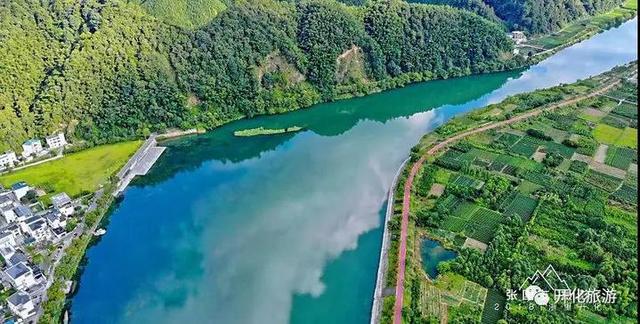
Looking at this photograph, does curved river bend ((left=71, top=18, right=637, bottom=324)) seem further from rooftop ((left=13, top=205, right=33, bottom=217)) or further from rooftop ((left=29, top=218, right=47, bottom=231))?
rooftop ((left=13, top=205, right=33, bottom=217))

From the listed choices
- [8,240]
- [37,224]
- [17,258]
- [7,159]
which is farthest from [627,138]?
[7,159]

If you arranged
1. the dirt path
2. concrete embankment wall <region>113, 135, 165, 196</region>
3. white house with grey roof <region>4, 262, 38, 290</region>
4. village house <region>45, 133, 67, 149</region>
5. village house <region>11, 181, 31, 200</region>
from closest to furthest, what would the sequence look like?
the dirt path → white house with grey roof <region>4, 262, 38, 290</region> → village house <region>11, 181, 31, 200</region> → concrete embankment wall <region>113, 135, 165, 196</region> → village house <region>45, 133, 67, 149</region>

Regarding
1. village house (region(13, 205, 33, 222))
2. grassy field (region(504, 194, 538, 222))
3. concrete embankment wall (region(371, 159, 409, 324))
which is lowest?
concrete embankment wall (region(371, 159, 409, 324))

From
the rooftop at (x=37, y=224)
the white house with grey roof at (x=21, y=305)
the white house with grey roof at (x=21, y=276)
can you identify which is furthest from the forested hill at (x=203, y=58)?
the white house with grey roof at (x=21, y=305)

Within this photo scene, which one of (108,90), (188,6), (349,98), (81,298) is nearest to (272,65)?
(349,98)

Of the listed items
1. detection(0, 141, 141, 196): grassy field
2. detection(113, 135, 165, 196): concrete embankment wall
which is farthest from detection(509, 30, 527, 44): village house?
detection(0, 141, 141, 196): grassy field

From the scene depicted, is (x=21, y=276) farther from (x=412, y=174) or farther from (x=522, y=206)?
(x=522, y=206)

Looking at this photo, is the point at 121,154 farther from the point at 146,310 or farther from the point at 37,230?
the point at 146,310
